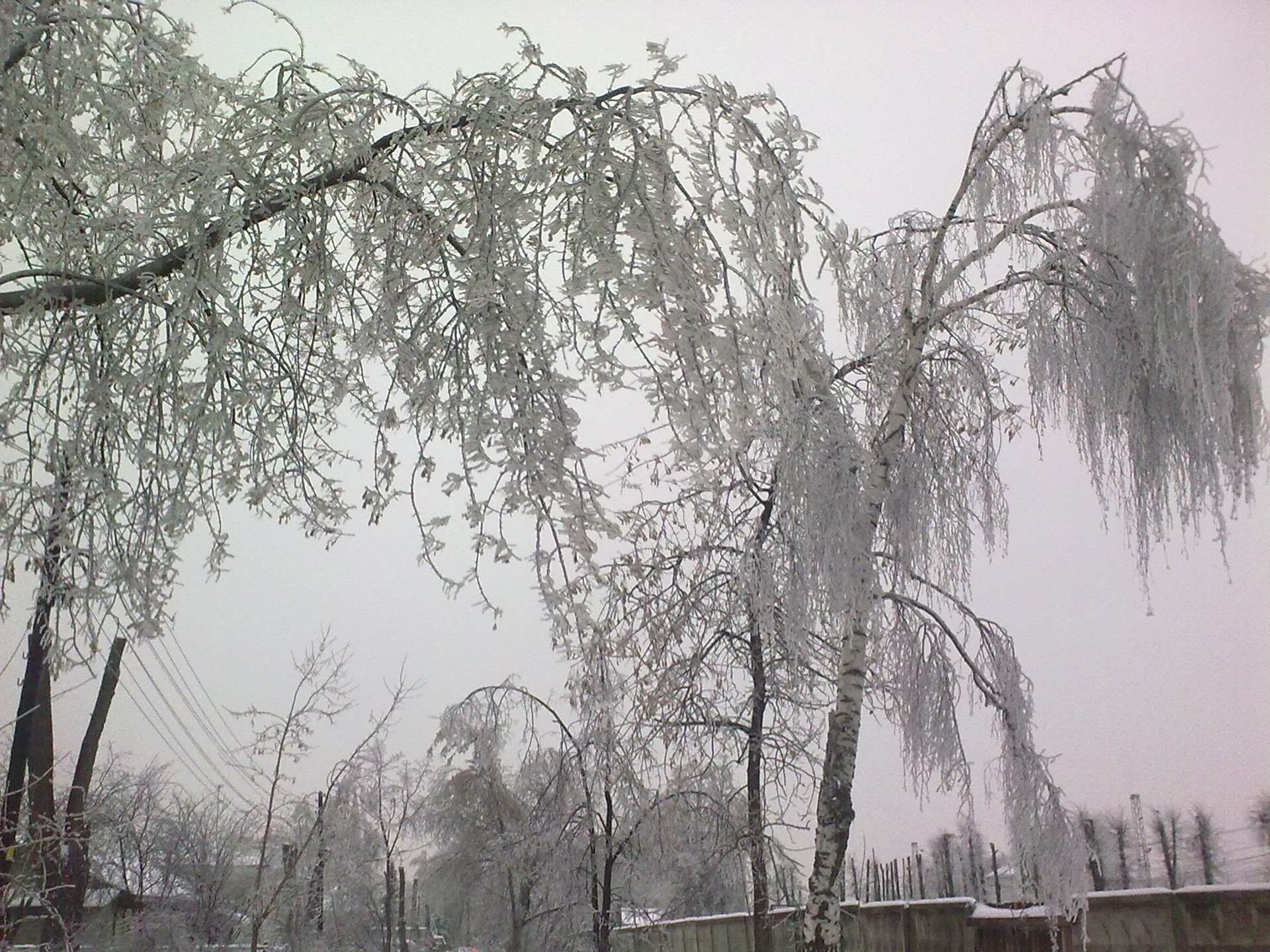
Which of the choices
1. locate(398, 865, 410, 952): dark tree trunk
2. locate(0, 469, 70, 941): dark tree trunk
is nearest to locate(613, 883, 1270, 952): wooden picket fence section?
locate(0, 469, 70, 941): dark tree trunk

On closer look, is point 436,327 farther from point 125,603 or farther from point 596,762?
point 596,762

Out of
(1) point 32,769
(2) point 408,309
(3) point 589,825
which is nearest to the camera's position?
(2) point 408,309

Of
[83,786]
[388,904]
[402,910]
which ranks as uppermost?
[83,786]

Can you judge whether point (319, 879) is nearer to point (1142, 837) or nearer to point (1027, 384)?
point (1027, 384)

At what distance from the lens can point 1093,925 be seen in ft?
15.9

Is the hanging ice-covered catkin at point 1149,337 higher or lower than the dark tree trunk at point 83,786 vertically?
higher

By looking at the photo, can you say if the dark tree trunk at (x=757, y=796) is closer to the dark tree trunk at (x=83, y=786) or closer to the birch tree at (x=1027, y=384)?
the birch tree at (x=1027, y=384)

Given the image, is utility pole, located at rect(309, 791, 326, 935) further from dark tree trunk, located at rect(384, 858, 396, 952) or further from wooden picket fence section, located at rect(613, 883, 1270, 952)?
wooden picket fence section, located at rect(613, 883, 1270, 952)

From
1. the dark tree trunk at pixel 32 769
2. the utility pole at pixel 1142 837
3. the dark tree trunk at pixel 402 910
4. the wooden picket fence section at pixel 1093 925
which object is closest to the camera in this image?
the dark tree trunk at pixel 32 769

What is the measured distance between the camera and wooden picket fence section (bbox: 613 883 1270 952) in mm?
4160

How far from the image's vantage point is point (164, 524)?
2.18 metres

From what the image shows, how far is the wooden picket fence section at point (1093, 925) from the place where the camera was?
416 cm

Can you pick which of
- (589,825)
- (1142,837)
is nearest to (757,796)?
(589,825)

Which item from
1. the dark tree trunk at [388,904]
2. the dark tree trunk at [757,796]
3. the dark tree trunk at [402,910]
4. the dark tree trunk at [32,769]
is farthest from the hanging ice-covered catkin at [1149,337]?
the dark tree trunk at [402,910]
